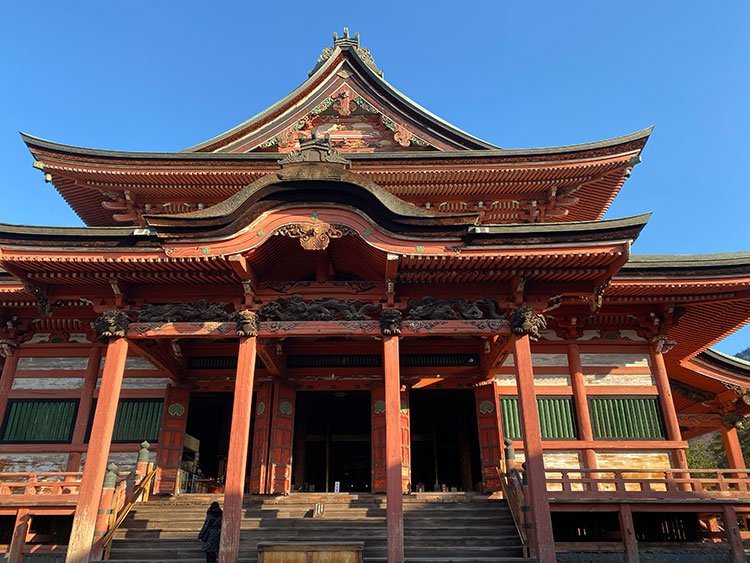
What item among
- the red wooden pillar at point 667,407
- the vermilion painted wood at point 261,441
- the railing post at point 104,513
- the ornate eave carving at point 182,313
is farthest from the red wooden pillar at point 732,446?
the railing post at point 104,513

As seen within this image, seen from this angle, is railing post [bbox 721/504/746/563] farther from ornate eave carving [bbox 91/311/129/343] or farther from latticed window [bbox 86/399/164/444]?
latticed window [bbox 86/399/164/444]

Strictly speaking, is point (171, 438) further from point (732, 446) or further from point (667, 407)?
point (732, 446)

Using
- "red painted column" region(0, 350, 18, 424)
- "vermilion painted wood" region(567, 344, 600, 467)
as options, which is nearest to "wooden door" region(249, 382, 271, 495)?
"red painted column" region(0, 350, 18, 424)

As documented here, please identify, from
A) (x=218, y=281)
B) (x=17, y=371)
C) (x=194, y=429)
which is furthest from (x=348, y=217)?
(x=194, y=429)

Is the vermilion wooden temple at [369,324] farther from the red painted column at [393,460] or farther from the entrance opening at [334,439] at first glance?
the entrance opening at [334,439]

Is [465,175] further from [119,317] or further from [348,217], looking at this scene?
[119,317]

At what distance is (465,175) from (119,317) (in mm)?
10466

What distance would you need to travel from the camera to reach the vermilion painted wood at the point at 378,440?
44.9ft

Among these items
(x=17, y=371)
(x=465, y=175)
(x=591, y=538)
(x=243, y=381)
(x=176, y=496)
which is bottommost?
(x=591, y=538)

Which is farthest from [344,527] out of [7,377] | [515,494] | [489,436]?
[7,377]

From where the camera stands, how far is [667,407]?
1388 cm

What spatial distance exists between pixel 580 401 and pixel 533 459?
4194 mm

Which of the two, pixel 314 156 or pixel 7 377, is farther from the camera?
pixel 7 377

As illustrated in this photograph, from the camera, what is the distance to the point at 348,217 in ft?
37.9
